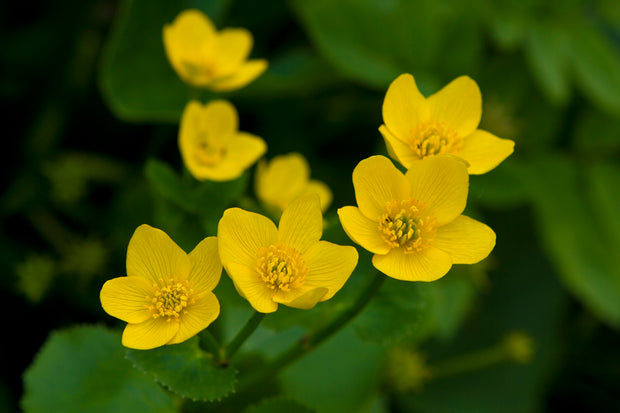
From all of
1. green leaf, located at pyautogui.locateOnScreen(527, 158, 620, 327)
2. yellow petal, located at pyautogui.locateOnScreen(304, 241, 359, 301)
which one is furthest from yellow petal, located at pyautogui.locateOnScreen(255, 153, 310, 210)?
green leaf, located at pyautogui.locateOnScreen(527, 158, 620, 327)

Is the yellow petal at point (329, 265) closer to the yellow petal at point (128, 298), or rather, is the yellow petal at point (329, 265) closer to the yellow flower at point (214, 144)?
the yellow petal at point (128, 298)

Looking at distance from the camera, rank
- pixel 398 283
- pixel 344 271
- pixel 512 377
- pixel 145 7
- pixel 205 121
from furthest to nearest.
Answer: pixel 512 377 < pixel 145 7 < pixel 205 121 < pixel 398 283 < pixel 344 271

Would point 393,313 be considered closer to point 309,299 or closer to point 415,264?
point 415,264

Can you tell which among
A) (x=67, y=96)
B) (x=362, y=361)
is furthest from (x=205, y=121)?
(x=67, y=96)

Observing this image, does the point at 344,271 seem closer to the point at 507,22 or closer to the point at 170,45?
the point at 170,45

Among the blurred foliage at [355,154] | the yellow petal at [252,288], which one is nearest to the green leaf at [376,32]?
the blurred foliage at [355,154]

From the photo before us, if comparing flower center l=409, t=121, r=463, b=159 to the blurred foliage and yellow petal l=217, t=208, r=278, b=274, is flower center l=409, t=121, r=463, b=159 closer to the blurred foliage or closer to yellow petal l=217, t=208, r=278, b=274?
yellow petal l=217, t=208, r=278, b=274

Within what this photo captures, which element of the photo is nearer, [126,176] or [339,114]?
[126,176]

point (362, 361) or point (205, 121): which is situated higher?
point (205, 121)
